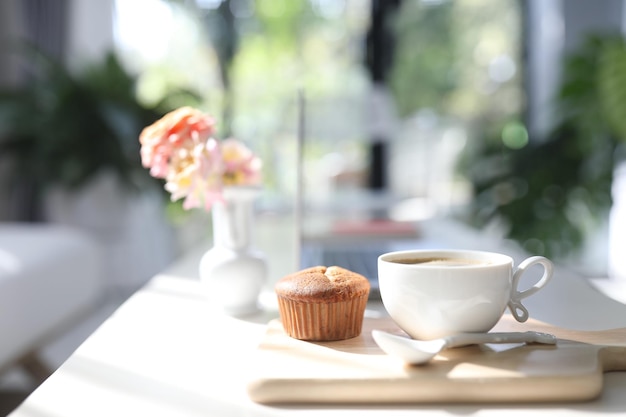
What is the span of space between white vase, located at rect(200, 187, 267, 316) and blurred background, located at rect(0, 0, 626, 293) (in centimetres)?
254

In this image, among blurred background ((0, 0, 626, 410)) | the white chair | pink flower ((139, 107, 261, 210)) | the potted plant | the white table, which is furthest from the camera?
blurred background ((0, 0, 626, 410))

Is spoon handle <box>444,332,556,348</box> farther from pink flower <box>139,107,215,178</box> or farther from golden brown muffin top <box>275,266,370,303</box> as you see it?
pink flower <box>139,107,215,178</box>

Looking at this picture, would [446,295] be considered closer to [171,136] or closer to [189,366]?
[189,366]

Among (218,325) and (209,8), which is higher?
(209,8)

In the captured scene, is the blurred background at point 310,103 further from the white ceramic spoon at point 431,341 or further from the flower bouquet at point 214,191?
the white ceramic spoon at point 431,341

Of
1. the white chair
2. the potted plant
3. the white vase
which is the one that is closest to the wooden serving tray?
the white vase

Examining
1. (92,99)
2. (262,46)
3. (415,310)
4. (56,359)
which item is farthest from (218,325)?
(262,46)

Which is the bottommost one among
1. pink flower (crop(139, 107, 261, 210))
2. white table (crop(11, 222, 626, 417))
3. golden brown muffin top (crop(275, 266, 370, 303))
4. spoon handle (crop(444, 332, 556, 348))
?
white table (crop(11, 222, 626, 417))

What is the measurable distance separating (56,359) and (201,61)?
212 cm

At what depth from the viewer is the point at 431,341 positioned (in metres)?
0.63

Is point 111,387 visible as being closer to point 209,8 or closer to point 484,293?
point 484,293

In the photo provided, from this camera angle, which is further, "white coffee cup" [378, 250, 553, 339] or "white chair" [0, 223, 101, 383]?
"white chair" [0, 223, 101, 383]

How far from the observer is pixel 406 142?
426 cm

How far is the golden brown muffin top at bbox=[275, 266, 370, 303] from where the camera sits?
71 cm
